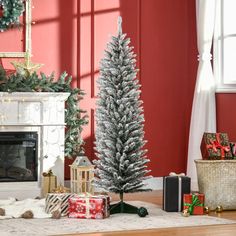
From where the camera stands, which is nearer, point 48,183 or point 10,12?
point 48,183

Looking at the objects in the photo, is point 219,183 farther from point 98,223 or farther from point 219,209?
point 98,223

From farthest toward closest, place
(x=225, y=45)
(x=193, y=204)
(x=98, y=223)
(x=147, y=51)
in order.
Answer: (x=147, y=51)
(x=225, y=45)
(x=193, y=204)
(x=98, y=223)

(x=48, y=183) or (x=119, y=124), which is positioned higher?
(x=119, y=124)

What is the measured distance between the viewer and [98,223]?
496 cm

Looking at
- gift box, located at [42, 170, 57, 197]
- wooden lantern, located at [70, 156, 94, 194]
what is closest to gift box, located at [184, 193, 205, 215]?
wooden lantern, located at [70, 156, 94, 194]

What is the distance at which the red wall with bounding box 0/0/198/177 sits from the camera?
7035mm

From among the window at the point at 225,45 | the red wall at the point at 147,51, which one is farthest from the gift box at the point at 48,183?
the window at the point at 225,45

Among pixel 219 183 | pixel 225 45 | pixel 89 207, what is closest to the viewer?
pixel 89 207

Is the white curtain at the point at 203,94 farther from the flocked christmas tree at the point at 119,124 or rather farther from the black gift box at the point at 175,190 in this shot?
the flocked christmas tree at the point at 119,124

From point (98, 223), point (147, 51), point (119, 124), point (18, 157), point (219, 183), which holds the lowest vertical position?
point (98, 223)

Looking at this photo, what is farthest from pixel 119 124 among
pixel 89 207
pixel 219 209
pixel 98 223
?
pixel 219 209

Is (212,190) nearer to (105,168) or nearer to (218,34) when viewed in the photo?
(105,168)

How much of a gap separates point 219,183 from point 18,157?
6.36 ft

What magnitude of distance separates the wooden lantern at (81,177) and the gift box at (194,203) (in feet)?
2.75
